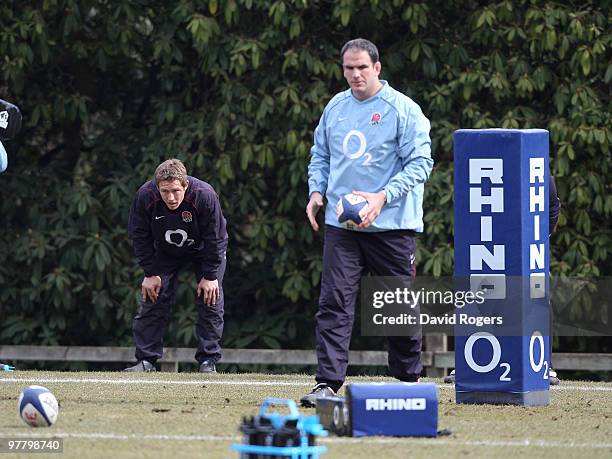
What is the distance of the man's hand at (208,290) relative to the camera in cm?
1038

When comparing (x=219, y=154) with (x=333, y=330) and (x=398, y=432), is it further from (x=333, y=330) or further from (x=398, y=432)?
(x=398, y=432)

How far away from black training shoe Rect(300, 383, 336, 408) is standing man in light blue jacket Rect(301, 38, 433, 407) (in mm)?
12

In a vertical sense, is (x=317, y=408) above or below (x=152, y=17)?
below

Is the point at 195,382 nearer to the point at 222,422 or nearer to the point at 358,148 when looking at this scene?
the point at 358,148

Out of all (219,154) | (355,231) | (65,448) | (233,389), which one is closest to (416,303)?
(355,231)

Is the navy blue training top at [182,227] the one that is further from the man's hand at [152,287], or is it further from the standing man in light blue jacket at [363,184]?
the standing man in light blue jacket at [363,184]

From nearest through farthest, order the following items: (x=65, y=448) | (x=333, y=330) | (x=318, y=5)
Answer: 1. (x=65, y=448)
2. (x=333, y=330)
3. (x=318, y=5)

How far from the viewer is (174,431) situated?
6.38 metres

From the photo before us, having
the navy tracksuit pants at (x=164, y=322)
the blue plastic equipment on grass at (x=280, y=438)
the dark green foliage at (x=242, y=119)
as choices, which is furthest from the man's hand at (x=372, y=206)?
the dark green foliage at (x=242, y=119)

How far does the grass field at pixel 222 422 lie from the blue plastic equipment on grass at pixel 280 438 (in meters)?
0.37

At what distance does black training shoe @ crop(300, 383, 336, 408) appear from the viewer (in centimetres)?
742

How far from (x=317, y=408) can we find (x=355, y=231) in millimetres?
1448

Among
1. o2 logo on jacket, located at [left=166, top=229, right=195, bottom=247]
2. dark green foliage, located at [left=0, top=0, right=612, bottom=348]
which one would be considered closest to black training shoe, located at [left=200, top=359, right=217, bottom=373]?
o2 logo on jacket, located at [left=166, top=229, right=195, bottom=247]

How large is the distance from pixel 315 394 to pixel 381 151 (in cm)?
132
